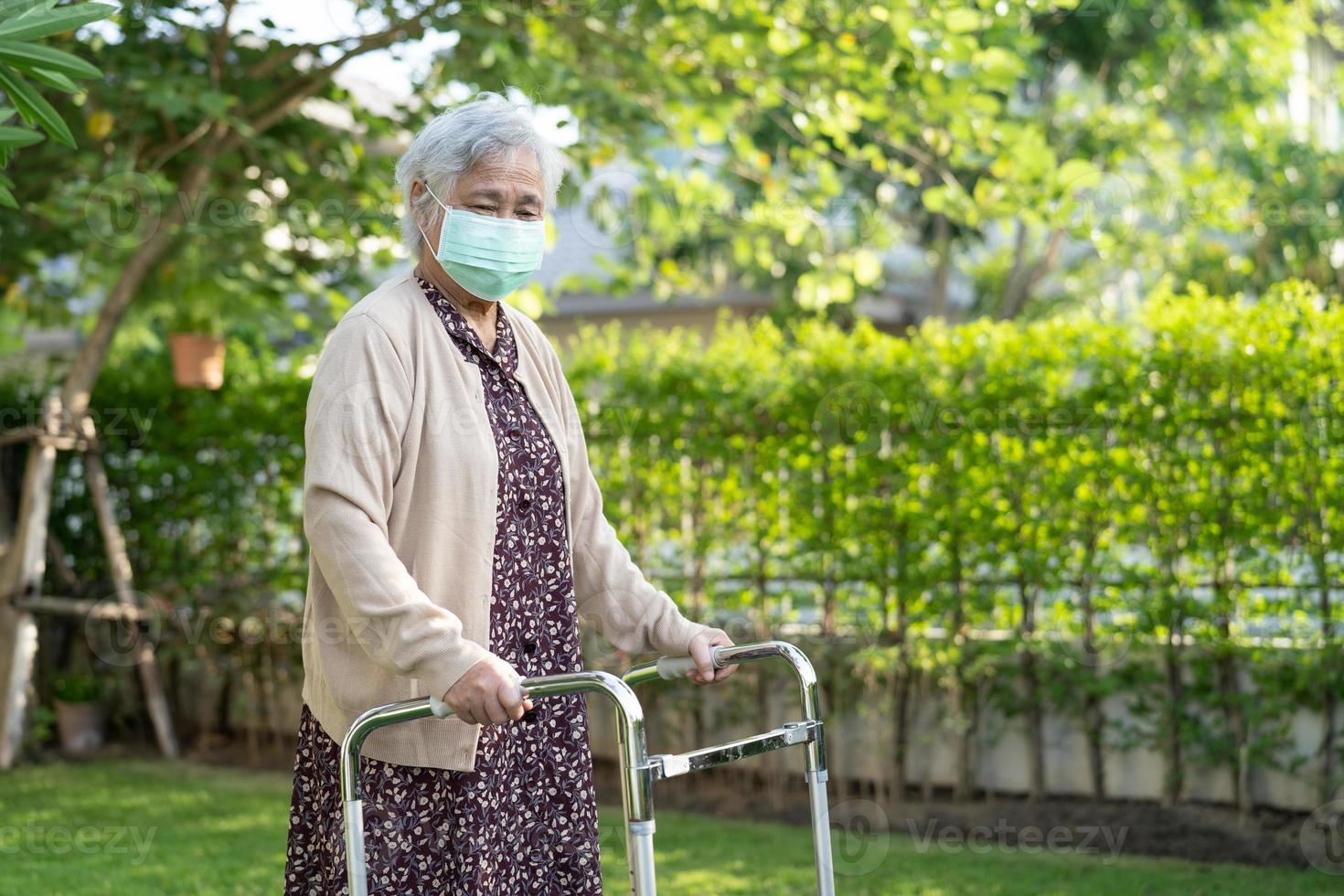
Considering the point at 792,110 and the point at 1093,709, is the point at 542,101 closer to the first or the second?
the point at 792,110

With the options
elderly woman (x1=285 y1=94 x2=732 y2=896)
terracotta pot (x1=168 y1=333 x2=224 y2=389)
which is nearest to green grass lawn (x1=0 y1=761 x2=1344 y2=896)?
terracotta pot (x1=168 y1=333 x2=224 y2=389)

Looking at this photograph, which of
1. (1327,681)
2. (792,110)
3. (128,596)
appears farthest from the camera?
(128,596)

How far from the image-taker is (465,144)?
238 cm

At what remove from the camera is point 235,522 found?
7.37 metres

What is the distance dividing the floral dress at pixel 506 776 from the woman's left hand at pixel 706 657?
0.21 metres

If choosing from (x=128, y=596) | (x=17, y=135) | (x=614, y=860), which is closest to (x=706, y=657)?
(x=17, y=135)

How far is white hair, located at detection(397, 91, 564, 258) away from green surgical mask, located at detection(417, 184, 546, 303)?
34mm

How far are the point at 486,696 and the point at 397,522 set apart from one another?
1.26 ft

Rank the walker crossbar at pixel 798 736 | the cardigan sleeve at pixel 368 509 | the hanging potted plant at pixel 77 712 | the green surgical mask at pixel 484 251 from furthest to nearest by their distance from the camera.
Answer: the hanging potted plant at pixel 77 712 < the green surgical mask at pixel 484 251 < the walker crossbar at pixel 798 736 < the cardigan sleeve at pixel 368 509

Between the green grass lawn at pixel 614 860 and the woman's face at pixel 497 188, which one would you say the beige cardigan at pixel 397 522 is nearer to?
the woman's face at pixel 497 188

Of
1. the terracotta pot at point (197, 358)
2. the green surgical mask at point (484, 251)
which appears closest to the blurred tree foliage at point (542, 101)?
the terracotta pot at point (197, 358)

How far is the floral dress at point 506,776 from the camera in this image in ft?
7.68

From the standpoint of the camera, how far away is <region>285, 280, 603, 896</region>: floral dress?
234 cm

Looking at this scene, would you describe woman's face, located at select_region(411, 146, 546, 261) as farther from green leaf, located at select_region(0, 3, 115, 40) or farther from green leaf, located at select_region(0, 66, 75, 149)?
green leaf, located at select_region(0, 66, 75, 149)
